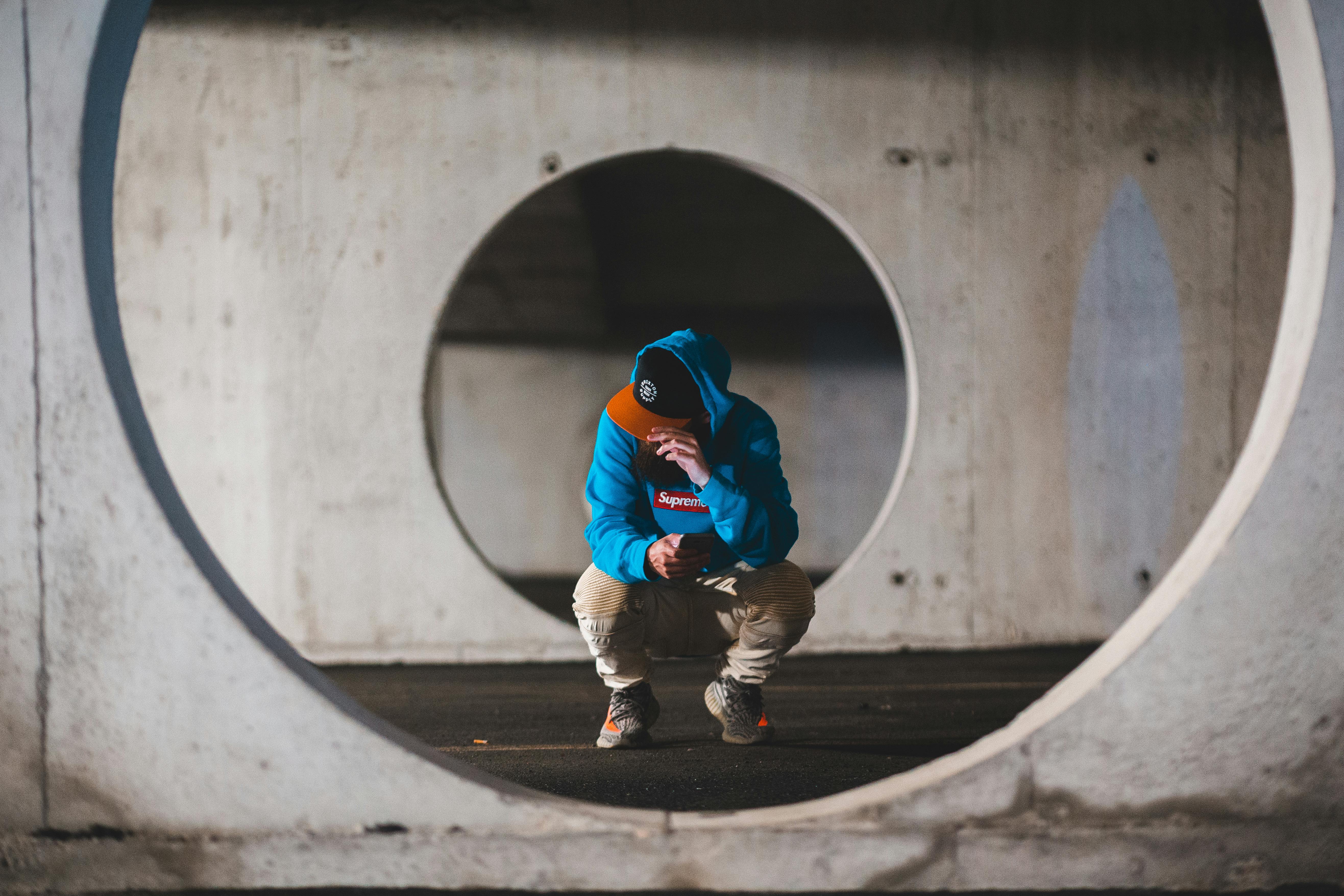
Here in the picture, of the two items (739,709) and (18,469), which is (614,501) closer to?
(739,709)

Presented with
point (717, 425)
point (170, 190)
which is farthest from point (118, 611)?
point (170, 190)

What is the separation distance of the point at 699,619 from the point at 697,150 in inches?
106

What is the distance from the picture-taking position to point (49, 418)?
1.50 meters

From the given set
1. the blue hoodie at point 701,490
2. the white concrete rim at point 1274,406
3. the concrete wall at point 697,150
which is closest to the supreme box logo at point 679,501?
the blue hoodie at point 701,490

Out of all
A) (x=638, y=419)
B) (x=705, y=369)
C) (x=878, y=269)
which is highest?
(x=878, y=269)

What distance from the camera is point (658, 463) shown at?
91.0 inches

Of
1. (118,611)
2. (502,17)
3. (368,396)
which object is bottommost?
(118,611)

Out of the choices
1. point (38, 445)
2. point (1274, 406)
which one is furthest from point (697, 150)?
point (38, 445)

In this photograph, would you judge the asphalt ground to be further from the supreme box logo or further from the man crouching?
the supreme box logo

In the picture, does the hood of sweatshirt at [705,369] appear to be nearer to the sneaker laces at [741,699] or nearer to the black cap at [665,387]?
the black cap at [665,387]

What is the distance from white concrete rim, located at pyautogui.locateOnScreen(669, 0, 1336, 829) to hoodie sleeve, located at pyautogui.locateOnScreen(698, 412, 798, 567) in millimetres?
770

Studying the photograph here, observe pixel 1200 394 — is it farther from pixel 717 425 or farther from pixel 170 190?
pixel 170 190

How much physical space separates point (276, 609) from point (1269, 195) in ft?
17.5

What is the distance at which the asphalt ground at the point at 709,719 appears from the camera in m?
2.20
